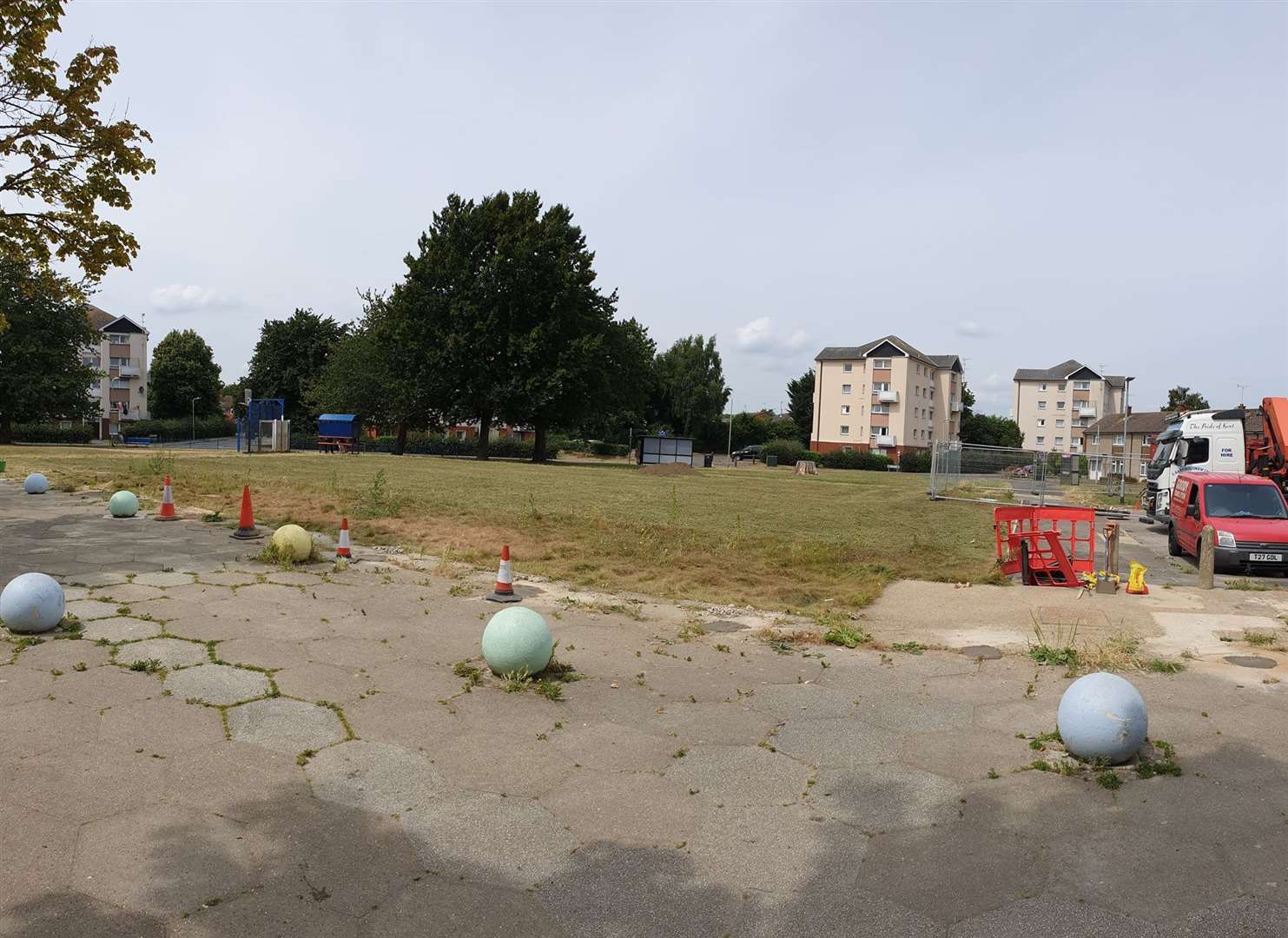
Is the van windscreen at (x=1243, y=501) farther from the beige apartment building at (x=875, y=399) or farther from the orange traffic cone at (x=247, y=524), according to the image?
the beige apartment building at (x=875, y=399)

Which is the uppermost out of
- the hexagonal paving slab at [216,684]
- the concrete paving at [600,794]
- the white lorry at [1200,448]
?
the white lorry at [1200,448]

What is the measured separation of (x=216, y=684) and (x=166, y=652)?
0.86 metres

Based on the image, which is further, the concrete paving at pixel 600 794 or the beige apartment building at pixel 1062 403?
the beige apartment building at pixel 1062 403

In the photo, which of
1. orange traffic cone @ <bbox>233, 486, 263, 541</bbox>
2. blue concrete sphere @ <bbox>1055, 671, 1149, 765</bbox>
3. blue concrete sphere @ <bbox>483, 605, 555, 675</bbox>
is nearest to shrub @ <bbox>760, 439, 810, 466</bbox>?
orange traffic cone @ <bbox>233, 486, 263, 541</bbox>

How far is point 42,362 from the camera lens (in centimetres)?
5075

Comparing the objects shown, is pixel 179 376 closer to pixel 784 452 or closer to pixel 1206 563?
pixel 784 452

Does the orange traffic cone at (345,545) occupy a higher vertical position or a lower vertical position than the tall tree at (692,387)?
lower

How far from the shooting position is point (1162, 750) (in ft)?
15.5

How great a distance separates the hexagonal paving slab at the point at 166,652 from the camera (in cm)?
575

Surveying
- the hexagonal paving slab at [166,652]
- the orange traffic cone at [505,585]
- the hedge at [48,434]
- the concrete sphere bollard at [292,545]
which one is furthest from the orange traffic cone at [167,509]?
the hedge at [48,434]

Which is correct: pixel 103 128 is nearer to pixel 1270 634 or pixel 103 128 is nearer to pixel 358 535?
pixel 358 535

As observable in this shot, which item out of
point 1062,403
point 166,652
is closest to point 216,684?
point 166,652

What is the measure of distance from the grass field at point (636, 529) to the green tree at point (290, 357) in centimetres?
5491

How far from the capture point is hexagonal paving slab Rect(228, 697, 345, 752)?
453cm
